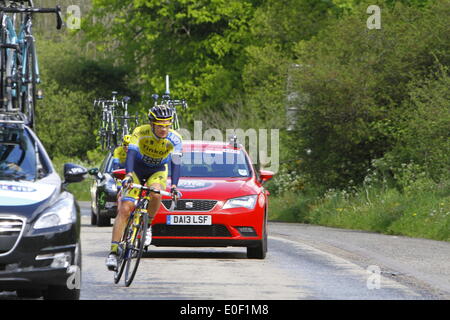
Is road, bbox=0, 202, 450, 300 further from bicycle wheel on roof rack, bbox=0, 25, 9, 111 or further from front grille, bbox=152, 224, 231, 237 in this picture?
bicycle wheel on roof rack, bbox=0, 25, 9, 111

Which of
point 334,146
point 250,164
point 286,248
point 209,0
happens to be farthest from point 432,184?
point 209,0

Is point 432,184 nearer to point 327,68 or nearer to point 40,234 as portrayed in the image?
point 327,68

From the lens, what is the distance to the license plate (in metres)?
15.2

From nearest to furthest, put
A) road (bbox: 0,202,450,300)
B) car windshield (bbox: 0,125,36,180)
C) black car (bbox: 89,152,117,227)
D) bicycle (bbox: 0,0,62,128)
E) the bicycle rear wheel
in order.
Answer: car windshield (bbox: 0,125,36,180) < road (bbox: 0,202,450,300) < the bicycle rear wheel < bicycle (bbox: 0,0,62,128) < black car (bbox: 89,152,117,227)

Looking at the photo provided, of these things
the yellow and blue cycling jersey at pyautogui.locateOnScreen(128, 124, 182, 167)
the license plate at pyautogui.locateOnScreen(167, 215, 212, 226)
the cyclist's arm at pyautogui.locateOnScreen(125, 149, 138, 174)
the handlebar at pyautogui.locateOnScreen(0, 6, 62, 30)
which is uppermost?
the handlebar at pyautogui.locateOnScreen(0, 6, 62, 30)

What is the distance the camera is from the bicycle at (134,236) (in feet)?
38.6

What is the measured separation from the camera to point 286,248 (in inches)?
725

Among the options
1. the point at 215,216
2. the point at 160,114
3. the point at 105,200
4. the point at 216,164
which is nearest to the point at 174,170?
the point at 160,114

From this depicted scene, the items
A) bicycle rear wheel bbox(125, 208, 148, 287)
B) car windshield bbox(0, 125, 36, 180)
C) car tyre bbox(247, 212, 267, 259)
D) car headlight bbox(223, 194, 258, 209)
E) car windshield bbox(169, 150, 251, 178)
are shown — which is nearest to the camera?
car windshield bbox(0, 125, 36, 180)

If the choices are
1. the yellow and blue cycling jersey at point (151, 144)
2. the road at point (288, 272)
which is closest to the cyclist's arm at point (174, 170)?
the yellow and blue cycling jersey at point (151, 144)

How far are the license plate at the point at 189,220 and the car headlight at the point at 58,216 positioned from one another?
17.6 ft

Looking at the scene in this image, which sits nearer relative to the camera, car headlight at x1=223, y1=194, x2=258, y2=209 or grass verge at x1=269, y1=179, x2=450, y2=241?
car headlight at x1=223, y1=194, x2=258, y2=209

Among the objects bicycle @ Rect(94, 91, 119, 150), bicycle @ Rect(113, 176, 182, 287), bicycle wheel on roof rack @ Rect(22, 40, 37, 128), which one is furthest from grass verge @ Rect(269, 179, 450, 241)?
bicycle @ Rect(113, 176, 182, 287)

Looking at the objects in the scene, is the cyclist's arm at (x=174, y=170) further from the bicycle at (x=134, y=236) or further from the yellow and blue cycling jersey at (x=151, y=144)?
the bicycle at (x=134, y=236)
